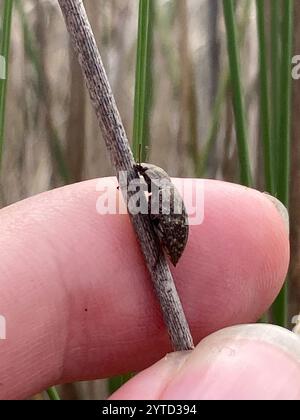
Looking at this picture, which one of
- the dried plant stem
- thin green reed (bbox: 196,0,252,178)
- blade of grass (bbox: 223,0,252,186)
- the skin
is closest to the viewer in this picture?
the dried plant stem

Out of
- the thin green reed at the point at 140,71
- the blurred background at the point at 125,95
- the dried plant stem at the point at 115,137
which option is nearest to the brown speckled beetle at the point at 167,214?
the dried plant stem at the point at 115,137

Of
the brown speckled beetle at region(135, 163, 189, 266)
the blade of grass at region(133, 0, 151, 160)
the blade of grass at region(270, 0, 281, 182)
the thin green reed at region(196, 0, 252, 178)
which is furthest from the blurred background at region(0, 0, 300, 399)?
the brown speckled beetle at region(135, 163, 189, 266)

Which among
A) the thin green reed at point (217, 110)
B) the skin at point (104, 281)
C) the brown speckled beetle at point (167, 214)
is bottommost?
the skin at point (104, 281)

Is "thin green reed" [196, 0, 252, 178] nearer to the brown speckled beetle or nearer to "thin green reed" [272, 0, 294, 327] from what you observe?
"thin green reed" [272, 0, 294, 327]

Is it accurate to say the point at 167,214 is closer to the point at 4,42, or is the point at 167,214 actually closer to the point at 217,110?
the point at 4,42

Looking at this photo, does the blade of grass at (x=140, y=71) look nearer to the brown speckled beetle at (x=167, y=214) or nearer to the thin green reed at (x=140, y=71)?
the thin green reed at (x=140, y=71)

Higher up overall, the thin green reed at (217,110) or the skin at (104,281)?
the thin green reed at (217,110)
